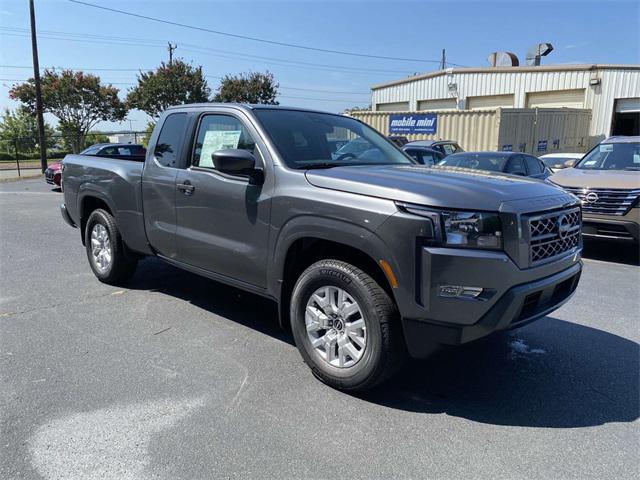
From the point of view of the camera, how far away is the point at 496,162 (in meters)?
10.2

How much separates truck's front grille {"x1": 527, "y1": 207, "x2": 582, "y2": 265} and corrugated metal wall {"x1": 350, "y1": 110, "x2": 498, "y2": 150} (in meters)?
15.9

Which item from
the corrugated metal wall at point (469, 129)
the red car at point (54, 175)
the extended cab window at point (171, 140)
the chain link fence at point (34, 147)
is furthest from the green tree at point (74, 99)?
the extended cab window at point (171, 140)

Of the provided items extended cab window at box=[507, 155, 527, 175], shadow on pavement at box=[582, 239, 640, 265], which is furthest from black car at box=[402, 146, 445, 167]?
shadow on pavement at box=[582, 239, 640, 265]

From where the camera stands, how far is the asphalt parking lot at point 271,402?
8.97 feet

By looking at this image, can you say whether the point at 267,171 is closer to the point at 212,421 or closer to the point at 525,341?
the point at 212,421

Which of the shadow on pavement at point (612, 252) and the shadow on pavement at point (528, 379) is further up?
the shadow on pavement at point (612, 252)

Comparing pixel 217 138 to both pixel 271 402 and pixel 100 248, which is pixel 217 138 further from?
pixel 100 248

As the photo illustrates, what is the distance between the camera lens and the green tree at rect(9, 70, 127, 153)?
3438 cm

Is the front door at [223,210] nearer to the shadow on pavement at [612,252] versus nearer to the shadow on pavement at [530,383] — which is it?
A: the shadow on pavement at [530,383]

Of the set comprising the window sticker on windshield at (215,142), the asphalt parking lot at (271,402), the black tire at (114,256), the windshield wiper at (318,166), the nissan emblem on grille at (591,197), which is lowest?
the asphalt parking lot at (271,402)

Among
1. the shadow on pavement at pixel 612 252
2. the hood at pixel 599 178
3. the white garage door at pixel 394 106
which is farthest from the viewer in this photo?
the white garage door at pixel 394 106

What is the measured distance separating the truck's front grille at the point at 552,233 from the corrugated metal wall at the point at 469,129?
1586 cm

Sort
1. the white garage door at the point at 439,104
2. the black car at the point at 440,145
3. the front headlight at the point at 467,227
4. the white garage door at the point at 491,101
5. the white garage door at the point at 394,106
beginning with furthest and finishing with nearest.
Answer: the white garage door at the point at 394,106
the white garage door at the point at 439,104
the white garage door at the point at 491,101
the black car at the point at 440,145
the front headlight at the point at 467,227

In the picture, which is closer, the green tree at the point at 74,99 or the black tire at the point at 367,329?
the black tire at the point at 367,329
